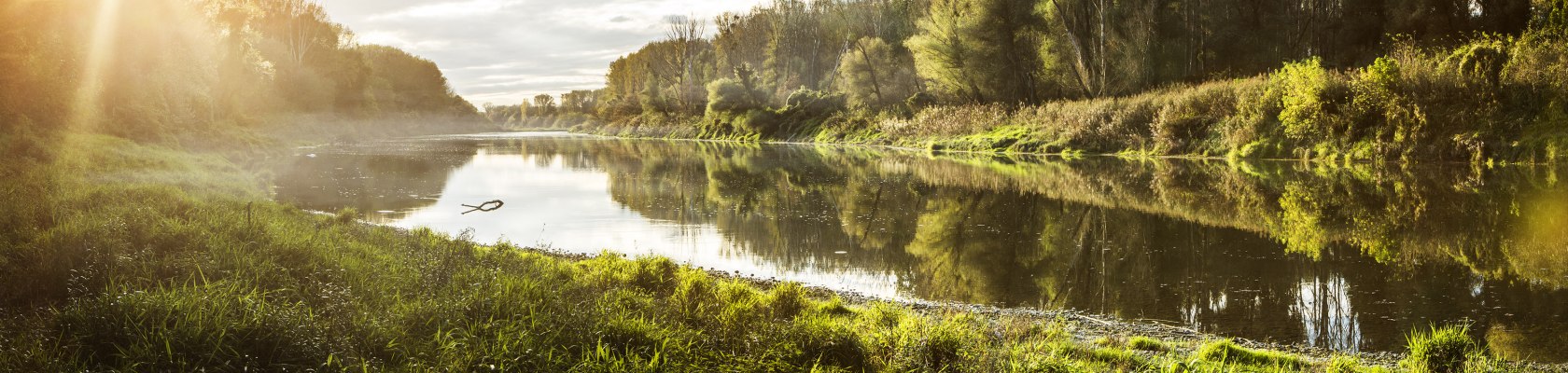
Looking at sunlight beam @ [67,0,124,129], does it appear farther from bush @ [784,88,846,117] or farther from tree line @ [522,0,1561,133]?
bush @ [784,88,846,117]

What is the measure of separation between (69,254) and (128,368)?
336 cm

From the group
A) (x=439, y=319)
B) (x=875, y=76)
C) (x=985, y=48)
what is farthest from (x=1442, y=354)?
(x=875, y=76)

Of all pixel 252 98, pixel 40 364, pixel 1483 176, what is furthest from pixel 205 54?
pixel 1483 176

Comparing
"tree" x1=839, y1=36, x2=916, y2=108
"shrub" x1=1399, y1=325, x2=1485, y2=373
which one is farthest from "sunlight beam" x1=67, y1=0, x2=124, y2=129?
"tree" x1=839, y1=36, x2=916, y2=108

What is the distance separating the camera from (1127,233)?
14.3m

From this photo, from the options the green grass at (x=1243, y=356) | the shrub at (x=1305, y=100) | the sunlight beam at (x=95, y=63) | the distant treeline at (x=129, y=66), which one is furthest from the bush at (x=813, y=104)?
the green grass at (x=1243, y=356)

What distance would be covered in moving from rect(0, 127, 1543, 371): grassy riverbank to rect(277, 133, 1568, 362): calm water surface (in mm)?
1281

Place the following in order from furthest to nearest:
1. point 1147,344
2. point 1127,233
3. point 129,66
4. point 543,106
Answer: point 543,106, point 129,66, point 1127,233, point 1147,344

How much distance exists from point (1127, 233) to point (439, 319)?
1108 cm

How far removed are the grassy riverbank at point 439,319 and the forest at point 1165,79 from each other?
22.1 meters

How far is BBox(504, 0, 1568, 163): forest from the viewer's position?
24.3 m

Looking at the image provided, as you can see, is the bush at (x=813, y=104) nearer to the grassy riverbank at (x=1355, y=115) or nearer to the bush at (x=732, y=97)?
the bush at (x=732, y=97)

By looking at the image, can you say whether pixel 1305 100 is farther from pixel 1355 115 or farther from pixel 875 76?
pixel 875 76

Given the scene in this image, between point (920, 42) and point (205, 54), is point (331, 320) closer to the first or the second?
point (205, 54)
